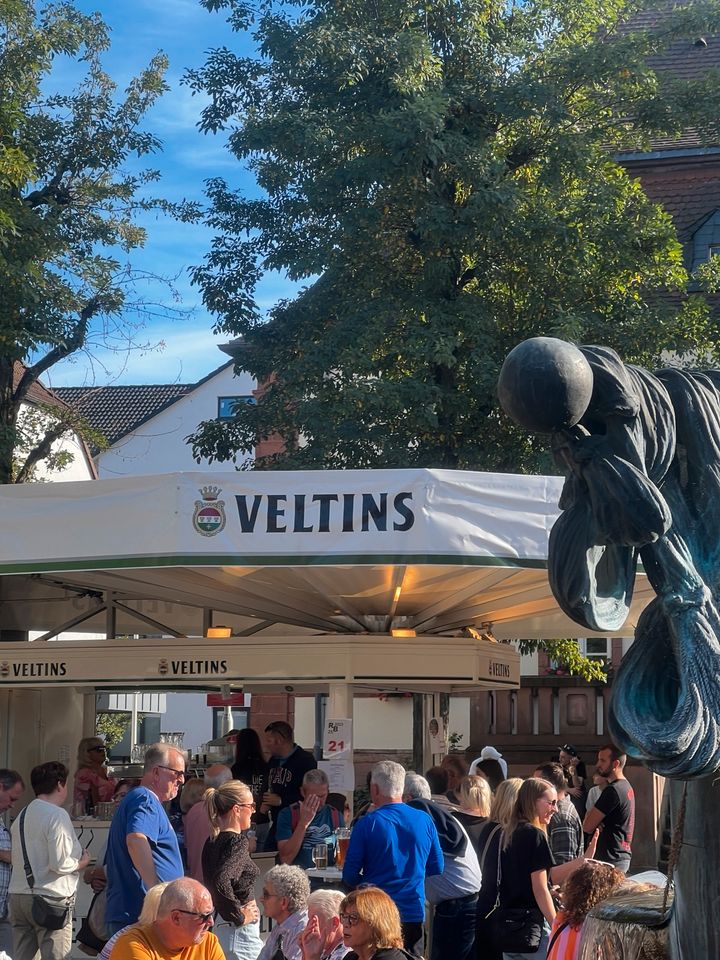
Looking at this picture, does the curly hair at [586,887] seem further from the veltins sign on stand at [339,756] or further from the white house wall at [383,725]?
the white house wall at [383,725]

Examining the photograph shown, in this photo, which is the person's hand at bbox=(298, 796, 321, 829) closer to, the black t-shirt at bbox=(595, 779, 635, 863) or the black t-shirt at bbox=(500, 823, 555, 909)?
the black t-shirt at bbox=(500, 823, 555, 909)

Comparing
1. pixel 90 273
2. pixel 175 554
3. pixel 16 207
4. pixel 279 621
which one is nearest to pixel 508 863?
pixel 175 554

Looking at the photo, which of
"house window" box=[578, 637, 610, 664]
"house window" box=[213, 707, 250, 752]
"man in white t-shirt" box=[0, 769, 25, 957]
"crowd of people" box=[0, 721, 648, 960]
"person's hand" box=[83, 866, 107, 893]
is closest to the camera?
"crowd of people" box=[0, 721, 648, 960]

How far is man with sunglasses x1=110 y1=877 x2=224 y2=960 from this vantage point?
6215 millimetres


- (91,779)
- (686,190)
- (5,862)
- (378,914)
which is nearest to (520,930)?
(378,914)

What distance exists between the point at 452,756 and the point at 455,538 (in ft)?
8.99

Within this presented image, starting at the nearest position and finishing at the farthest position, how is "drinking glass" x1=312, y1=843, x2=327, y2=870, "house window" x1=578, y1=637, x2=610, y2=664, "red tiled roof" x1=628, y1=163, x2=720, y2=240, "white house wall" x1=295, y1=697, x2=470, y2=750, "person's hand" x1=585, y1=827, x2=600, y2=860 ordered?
"drinking glass" x1=312, y1=843, x2=327, y2=870 < "person's hand" x1=585, y1=827, x2=600, y2=860 < "house window" x1=578, y1=637, x2=610, y2=664 < "red tiled roof" x1=628, y1=163, x2=720, y2=240 < "white house wall" x1=295, y1=697, x2=470, y2=750

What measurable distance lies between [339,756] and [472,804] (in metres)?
1.89

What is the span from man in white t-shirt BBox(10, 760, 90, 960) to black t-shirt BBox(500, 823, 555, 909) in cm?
275

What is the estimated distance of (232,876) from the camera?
7.84 meters

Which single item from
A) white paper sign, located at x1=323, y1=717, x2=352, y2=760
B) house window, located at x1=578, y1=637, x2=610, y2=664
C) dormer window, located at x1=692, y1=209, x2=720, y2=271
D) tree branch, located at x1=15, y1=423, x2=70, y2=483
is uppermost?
dormer window, located at x1=692, y1=209, x2=720, y2=271

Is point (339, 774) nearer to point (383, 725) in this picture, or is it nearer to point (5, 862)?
point (5, 862)

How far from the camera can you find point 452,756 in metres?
11.1

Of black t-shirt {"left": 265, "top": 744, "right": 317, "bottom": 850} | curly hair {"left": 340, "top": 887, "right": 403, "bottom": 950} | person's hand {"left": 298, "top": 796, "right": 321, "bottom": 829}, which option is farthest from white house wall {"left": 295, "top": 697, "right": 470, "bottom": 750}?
curly hair {"left": 340, "top": 887, "right": 403, "bottom": 950}
